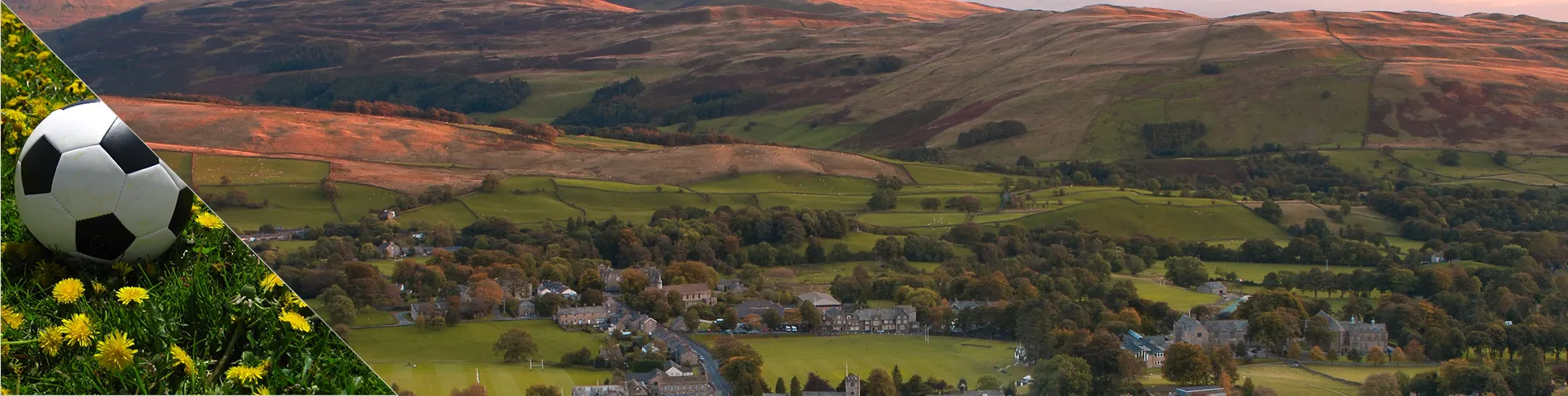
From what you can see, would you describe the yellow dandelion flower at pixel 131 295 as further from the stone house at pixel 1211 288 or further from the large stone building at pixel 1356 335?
the stone house at pixel 1211 288

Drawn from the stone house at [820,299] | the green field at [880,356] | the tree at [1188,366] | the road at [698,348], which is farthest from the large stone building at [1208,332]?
the road at [698,348]

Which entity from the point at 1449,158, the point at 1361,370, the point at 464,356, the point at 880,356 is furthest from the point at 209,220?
the point at 1449,158

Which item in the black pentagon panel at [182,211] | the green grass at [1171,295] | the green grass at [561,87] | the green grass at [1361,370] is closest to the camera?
the black pentagon panel at [182,211]

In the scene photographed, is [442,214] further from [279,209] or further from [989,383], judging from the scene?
[989,383]

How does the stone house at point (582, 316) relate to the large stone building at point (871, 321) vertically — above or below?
above

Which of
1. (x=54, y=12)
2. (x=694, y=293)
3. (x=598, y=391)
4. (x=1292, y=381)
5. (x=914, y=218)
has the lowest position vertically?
(x=914, y=218)

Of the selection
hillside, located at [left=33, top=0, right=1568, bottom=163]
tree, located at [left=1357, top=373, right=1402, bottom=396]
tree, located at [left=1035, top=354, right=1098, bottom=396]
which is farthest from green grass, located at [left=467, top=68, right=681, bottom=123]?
tree, located at [left=1357, top=373, right=1402, bottom=396]
